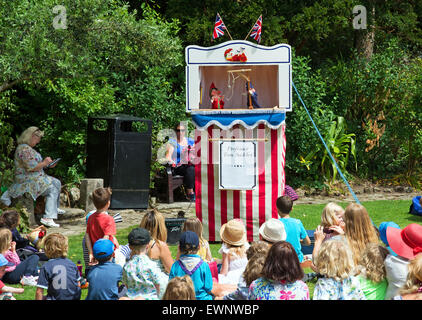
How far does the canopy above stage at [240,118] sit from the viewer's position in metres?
8.25

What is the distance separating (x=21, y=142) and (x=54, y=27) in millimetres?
2070

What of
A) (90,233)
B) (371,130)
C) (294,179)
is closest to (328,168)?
(294,179)

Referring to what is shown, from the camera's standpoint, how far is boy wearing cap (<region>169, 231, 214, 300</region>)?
5027 millimetres

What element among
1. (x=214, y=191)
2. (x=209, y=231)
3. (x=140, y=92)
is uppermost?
(x=140, y=92)

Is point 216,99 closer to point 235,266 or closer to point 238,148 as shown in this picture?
point 238,148

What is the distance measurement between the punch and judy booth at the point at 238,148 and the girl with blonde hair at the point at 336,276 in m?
3.87

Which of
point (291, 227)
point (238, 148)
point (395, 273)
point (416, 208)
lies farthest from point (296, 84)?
point (395, 273)

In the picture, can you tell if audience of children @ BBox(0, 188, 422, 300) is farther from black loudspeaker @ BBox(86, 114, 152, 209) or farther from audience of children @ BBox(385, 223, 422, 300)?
black loudspeaker @ BBox(86, 114, 152, 209)

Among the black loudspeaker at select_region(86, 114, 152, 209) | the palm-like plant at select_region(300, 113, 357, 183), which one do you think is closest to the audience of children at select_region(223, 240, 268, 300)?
the black loudspeaker at select_region(86, 114, 152, 209)

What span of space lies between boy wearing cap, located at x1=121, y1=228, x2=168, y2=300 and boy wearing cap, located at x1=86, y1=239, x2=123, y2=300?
97 millimetres

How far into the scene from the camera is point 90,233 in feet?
21.5

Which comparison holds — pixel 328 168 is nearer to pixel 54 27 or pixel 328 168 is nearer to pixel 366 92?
pixel 366 92

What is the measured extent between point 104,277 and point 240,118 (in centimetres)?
385

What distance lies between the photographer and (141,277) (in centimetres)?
502
